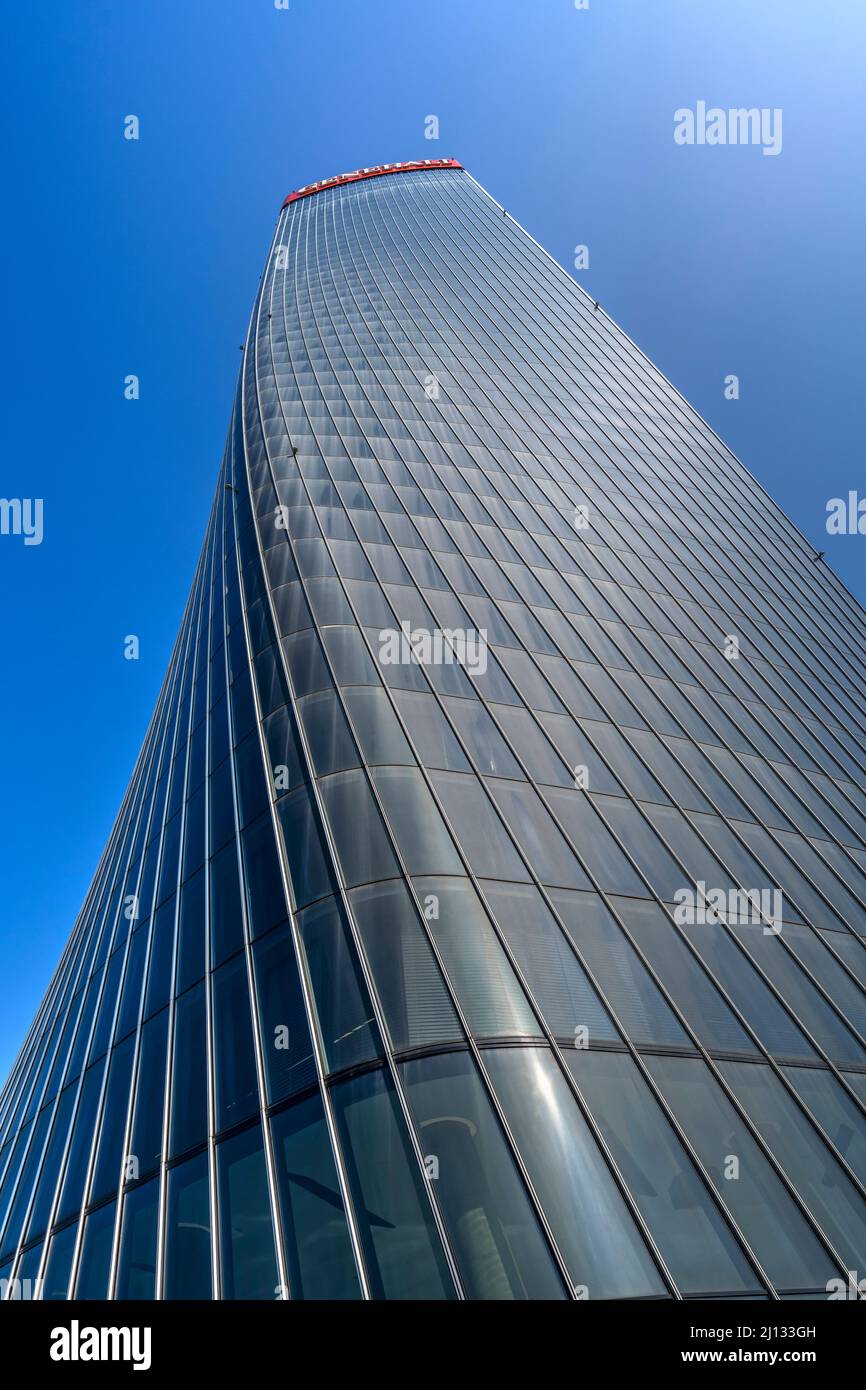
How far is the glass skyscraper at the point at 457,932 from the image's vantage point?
9.32 metres

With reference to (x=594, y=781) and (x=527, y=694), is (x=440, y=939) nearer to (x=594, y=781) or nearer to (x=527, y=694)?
(x=594, y=781)

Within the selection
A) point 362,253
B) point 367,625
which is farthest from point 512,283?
point 367,625

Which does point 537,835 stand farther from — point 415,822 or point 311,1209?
point 311,1209

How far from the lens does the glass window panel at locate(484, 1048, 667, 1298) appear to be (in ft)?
27.6

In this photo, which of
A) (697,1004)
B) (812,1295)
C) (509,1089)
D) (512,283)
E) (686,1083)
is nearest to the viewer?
(812,1295)

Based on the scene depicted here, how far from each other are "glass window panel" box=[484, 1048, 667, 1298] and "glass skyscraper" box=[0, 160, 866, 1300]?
0.16ft

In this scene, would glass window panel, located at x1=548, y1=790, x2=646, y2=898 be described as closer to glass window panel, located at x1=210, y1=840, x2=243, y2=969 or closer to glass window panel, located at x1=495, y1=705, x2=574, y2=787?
glass window panel, located at x1=495, y1=705, x2=574, y2=787

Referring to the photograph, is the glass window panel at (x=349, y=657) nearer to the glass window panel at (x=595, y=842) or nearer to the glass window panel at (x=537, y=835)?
the glass window panel at (x=537, y=835)

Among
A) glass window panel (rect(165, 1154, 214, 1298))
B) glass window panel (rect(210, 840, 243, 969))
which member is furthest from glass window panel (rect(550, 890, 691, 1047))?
glass window panel (rect(165, 1154, 214, 1298))

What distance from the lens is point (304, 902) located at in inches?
523

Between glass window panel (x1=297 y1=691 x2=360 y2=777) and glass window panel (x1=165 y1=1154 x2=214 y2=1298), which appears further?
glass window panel (x1=297 y1=691 x2=360 y2=777)

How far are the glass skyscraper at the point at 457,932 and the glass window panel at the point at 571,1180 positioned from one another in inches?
1.9

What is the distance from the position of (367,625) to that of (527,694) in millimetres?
4807

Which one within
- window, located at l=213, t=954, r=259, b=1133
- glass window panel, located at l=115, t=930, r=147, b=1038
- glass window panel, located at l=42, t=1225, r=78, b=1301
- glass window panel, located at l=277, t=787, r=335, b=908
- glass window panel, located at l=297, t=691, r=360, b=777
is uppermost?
glass window panel, located at l=297, t=691, r=360, b=777
